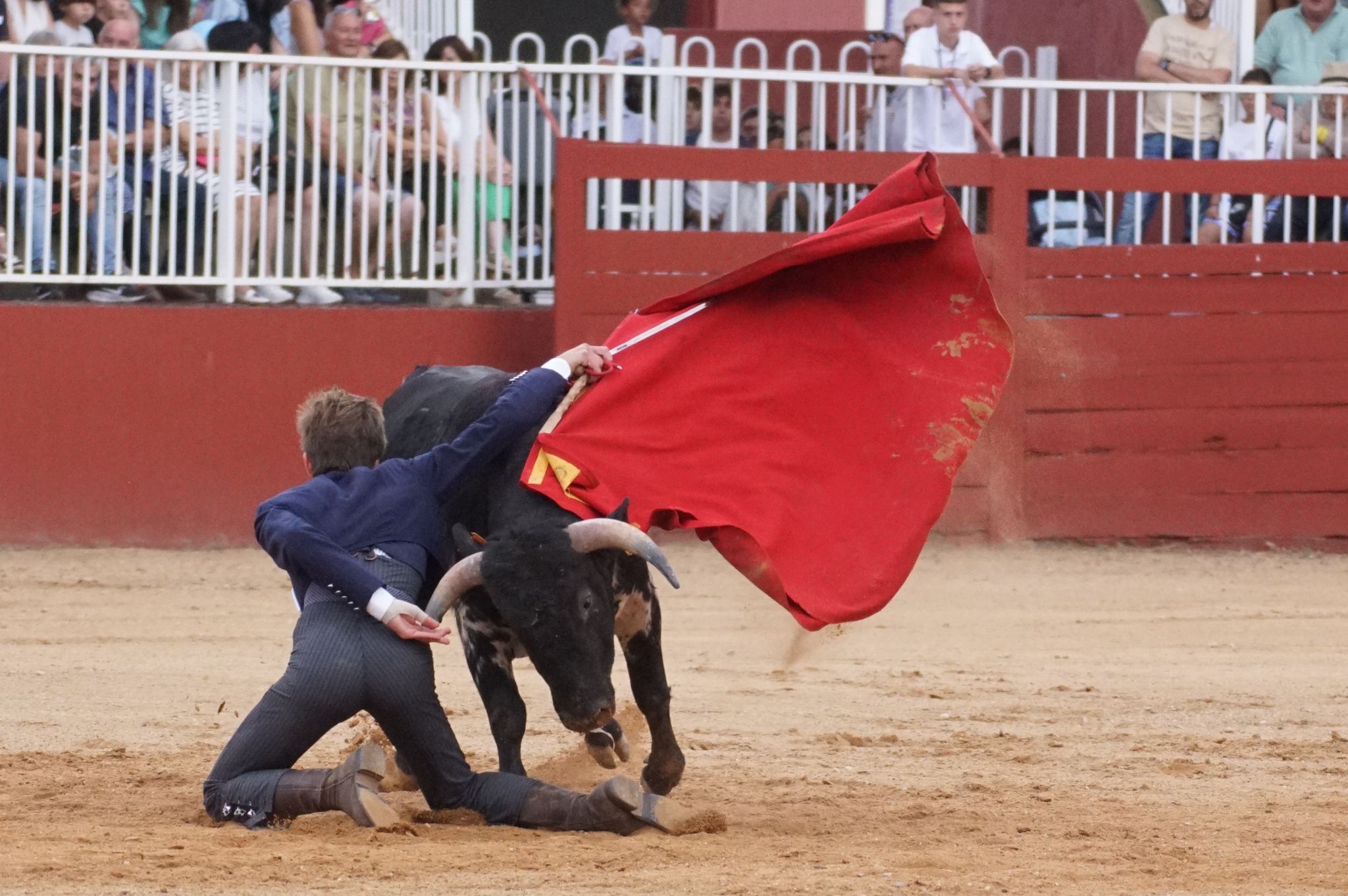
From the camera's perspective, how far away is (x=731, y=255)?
10.4m

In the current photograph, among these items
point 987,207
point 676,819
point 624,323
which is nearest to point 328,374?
point 987,207

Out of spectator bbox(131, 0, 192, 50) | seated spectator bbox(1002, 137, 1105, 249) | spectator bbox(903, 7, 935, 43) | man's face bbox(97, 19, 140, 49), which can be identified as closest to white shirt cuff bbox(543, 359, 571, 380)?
man's face bbox(97, 19, 140, 49)

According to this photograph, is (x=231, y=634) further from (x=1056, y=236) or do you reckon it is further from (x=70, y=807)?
(x=1056, y=236)

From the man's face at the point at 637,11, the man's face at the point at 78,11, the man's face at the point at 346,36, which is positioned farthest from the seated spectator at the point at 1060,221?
the man's face at the point at 78,11

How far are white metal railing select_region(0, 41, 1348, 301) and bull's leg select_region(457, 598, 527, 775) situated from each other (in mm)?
5040

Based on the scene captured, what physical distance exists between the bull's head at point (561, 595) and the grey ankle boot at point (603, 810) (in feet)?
0.60

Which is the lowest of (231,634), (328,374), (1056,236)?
(231,634)

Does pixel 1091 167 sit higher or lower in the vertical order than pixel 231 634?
higher

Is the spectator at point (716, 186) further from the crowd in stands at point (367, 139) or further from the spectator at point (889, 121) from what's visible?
the spectator at point (889, 121)

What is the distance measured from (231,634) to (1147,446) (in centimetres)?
525

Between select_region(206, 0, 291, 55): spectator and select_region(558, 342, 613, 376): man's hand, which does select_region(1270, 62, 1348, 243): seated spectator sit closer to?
select_region(206, 0, 291, 55): spectator

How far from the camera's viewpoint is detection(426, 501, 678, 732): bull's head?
4816 millimetres

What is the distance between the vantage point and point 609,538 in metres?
4.90

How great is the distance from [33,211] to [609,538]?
579cm
